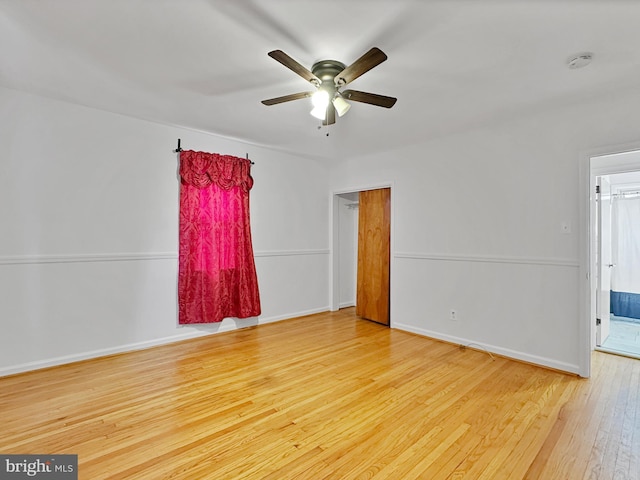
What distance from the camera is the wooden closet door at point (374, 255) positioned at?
4.72m

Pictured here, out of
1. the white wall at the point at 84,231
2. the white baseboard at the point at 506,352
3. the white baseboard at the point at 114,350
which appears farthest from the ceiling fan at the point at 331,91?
the white baseboard at the point at 114,350

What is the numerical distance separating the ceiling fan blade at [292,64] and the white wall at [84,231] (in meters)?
2.30

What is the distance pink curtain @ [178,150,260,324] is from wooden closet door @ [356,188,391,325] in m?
1.67

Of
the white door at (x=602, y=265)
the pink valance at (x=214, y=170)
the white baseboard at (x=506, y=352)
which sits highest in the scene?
the pink valance at (x=214, y=170)

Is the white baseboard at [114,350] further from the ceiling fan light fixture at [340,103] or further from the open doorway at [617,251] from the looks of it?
the open doorway at [617,251]

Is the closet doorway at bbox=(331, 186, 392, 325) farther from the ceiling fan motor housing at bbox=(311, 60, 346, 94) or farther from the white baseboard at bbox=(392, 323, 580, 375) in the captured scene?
the ceiling fan motor housing at bbox=(311, 60, 346, 94)

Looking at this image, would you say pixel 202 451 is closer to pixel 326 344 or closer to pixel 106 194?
pixel 326 344

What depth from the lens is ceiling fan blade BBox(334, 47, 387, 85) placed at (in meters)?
1.84

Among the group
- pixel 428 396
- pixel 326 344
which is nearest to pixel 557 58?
pixel 428 396

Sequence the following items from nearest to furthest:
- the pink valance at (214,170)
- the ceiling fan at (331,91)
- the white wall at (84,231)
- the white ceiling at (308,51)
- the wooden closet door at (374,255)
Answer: the white ceiling at (308,51)
the ceiling fan at (331,91)
the white wall at (84,231)
the pink valance at (214,170)
the wooden closet door at (374,255)

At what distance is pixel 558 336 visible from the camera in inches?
123

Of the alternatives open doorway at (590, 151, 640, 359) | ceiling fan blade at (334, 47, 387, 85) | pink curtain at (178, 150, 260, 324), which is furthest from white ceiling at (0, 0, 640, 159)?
open doorway at (590, 151, 640, 359)

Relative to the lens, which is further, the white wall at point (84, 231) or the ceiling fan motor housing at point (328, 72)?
the white wall at point (84, 231)

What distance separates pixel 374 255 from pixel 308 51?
10.6 ft
